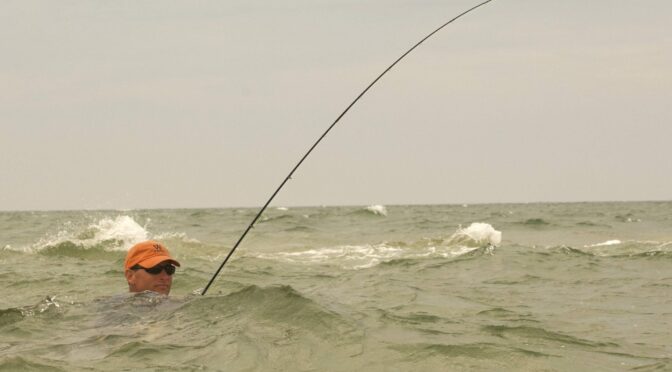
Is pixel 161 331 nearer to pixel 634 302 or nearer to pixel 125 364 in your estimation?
pixel 125 364

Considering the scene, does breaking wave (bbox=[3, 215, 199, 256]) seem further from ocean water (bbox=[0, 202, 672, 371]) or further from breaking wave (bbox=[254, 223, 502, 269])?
ocean water (bbox=[0, 202, 672, 371])

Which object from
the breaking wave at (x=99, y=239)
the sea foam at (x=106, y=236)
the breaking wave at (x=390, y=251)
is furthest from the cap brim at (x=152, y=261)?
the sea foam at (x=106, y=236)

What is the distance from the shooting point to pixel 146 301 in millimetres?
6133


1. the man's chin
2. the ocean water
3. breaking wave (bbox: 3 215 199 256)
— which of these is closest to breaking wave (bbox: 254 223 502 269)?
the ocean water

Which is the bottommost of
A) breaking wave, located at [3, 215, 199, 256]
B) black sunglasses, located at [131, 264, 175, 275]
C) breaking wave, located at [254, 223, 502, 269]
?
breaking wave, located at [3, 215, 199, 256]

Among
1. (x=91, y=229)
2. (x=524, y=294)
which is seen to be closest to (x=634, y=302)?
(x=524, y=294)

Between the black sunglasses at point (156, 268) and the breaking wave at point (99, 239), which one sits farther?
the breaking wave at point (99, 239)

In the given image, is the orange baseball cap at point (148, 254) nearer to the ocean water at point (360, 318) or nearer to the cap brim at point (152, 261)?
the cap brim at point (152, 261)

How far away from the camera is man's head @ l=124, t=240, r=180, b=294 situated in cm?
610

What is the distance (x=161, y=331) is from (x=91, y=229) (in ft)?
39.3

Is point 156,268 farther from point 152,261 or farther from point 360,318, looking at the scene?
point 360,318

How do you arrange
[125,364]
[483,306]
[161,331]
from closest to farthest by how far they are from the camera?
[125,364], [161,331], [483,306]

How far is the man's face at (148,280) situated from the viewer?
620cm

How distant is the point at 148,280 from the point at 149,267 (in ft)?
0.47
